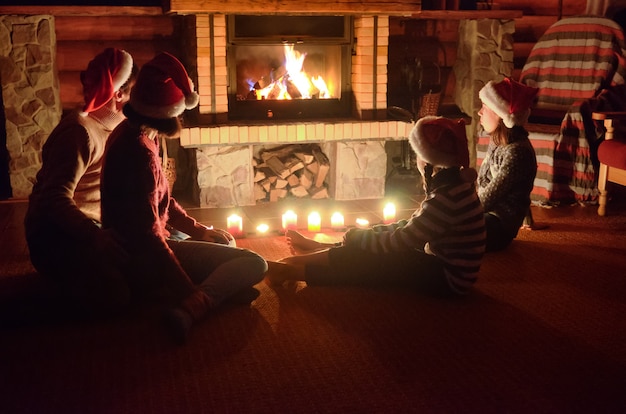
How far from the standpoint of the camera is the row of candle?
14.2 ft

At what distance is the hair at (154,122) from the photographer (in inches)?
110

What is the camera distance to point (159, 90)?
278 centimetres

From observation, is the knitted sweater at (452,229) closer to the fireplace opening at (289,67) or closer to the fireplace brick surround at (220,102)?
the fireplace brick surround at (220,102)

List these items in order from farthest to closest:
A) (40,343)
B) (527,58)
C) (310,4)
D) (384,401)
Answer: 1. (527,58)
2. (310,4)
3. (40,343)
4. (384,401)

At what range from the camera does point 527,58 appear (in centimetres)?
635

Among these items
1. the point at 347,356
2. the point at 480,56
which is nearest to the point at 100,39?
the point at 480,56

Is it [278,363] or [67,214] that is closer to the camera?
[278,363]

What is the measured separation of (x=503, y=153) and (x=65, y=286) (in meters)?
2.33

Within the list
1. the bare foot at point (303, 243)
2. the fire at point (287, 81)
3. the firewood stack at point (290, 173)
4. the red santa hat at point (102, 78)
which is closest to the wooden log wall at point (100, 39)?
the fire at point (287, 81)

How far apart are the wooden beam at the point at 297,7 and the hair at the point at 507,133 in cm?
148

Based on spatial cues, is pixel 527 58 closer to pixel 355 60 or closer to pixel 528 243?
pixel 355 60

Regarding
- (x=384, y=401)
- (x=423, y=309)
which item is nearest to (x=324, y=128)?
(x=423, y=309)

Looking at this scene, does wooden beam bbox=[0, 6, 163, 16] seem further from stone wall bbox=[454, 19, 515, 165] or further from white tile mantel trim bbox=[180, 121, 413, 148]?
stone wall bbox=[454, 19, 515, 165]

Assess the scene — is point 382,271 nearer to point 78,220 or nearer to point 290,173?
point 78,220
